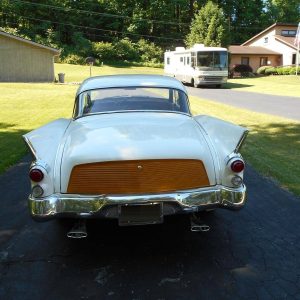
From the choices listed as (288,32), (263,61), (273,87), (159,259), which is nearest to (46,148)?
(159,259)

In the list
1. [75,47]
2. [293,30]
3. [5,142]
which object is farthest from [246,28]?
[5,142]

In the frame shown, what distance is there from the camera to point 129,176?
3.75 meters

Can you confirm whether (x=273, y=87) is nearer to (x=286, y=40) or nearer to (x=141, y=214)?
(x=286, y=40)

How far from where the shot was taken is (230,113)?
14828mm

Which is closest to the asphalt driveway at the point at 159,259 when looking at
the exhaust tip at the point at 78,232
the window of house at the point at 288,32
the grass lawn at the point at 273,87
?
the exhaust tip at the point at 78,232

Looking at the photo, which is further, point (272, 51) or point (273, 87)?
point (272, 51)

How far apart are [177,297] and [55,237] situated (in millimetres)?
1797

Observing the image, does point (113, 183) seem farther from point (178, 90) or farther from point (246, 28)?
point (246, 28)

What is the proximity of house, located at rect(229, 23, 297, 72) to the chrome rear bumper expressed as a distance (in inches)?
2069

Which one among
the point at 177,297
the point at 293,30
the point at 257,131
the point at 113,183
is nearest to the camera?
the point at 177,297

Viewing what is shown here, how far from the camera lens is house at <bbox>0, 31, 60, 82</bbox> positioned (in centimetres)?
3456

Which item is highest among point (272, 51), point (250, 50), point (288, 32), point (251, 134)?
point (288, 32)

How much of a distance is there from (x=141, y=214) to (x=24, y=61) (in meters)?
34.1

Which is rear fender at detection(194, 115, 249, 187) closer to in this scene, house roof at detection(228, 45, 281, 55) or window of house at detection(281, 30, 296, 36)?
house roof at detection(228, 45, 281, 55)
